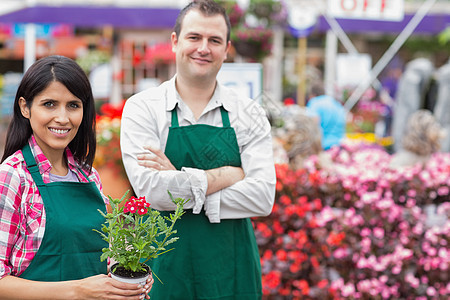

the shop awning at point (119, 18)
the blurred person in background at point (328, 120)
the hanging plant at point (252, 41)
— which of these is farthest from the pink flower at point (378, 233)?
the shop awning at point (119, 18)

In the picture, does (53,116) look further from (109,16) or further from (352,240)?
(109,16)

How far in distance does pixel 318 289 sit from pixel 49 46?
11.2 meters

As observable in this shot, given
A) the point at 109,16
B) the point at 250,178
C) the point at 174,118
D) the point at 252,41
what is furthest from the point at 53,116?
the point at 109,16

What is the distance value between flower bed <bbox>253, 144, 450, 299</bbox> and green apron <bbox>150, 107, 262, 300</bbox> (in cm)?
125

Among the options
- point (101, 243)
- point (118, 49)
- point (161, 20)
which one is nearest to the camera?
point (101, 243)

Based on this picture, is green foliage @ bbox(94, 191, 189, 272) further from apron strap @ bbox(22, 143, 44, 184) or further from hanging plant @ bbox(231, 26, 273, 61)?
hanging plant @ bbox(231, 26, 273, 61)

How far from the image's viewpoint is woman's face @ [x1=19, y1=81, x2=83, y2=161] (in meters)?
1.63

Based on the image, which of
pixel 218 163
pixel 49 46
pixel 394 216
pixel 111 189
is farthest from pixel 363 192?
pixel 49 46

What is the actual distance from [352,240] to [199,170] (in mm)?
1767

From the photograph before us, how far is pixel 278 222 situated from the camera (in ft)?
12.0

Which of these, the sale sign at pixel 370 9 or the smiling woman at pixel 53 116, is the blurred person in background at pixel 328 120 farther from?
the smiling woman at pixel 53 116

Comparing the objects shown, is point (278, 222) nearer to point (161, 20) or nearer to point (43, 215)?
point (43, 215)

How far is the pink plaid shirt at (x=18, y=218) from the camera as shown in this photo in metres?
1.47

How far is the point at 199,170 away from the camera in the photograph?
214cm
